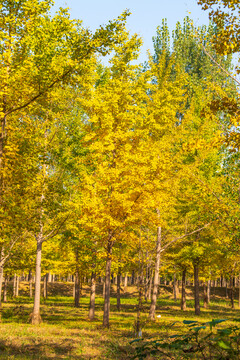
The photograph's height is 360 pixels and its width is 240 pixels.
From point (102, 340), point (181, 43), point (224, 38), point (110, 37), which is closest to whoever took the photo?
point (224, 38)

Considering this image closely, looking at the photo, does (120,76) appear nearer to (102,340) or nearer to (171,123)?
(171,123)

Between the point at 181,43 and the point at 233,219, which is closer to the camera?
the point at 233,219

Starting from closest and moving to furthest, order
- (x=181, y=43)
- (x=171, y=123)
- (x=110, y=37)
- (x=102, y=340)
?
(x=110, y=37)
(x=102, y=340)
(x=171, y=123)
(x=181, y=43)

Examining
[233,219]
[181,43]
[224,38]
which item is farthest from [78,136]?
[181,43]

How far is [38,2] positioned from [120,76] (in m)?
7.67

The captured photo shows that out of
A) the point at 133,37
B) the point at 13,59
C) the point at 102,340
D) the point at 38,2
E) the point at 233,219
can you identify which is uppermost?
the point at 133,37

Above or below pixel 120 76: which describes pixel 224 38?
below

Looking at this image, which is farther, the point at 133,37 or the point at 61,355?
the point at 133,37

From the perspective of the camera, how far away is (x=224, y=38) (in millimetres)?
5562

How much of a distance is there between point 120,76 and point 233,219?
7.33 metres

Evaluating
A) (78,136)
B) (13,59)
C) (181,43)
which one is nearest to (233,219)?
(13,59)

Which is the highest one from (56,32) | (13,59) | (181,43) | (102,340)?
(181,43)

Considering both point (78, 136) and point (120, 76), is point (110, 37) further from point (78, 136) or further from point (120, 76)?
point (78, 136)

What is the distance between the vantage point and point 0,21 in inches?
242
